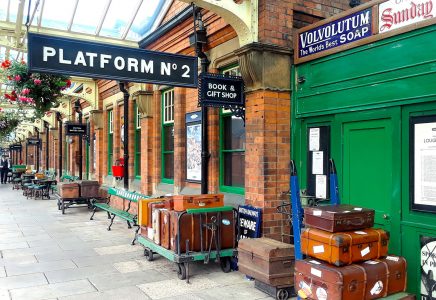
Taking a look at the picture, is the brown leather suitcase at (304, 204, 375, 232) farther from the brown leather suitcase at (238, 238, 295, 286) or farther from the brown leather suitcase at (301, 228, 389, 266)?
the brown leather suitcase at (238, 238, 295, 286)

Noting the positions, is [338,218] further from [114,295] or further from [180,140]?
[180,140]

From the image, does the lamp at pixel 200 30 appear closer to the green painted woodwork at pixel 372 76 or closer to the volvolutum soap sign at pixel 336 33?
the volvolutum soap sign at pixel 336 33

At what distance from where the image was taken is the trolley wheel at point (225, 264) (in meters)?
5.99

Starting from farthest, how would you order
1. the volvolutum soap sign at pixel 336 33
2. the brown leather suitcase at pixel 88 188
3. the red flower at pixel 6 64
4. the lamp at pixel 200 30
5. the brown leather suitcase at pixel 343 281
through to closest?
the brown leather suitcase at pixel 88 188 → the red flower at pixel 6 64 → the lamp at pixel 200 30 → the volvolutum soap sign at pixel 336 33 → the brown leather suitcase at pixel 343 281

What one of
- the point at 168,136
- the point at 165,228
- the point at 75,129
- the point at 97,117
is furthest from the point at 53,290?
the point at 75,129

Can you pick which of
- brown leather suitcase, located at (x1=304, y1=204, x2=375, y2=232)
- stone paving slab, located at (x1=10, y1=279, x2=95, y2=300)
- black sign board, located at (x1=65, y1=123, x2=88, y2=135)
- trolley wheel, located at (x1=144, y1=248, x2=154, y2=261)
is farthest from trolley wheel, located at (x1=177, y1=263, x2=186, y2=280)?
black sign board, located at (x1=65, y1=123, x2=88, y2=135)

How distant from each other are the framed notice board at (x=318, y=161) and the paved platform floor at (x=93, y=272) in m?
1.71

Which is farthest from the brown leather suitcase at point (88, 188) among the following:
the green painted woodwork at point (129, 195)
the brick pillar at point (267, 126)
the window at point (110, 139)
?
the brick pillar at point (267, 126)

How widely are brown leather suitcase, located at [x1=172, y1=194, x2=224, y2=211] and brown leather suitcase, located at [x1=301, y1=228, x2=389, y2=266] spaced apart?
2.16 m

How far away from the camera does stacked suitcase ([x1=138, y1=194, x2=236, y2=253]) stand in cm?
572

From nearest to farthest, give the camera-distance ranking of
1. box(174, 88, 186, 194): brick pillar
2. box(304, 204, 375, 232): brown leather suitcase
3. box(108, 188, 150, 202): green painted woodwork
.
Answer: box(304, 204, 375, 232): brown leather suitcase, box(174, 88, 186, 194): brick pillar, box(108, 188, 150, 202): green painted woodwork

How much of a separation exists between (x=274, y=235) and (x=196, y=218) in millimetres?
1255

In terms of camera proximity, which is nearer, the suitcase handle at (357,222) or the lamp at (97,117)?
the suitcase handle at (357,222)

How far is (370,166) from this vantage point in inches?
194
